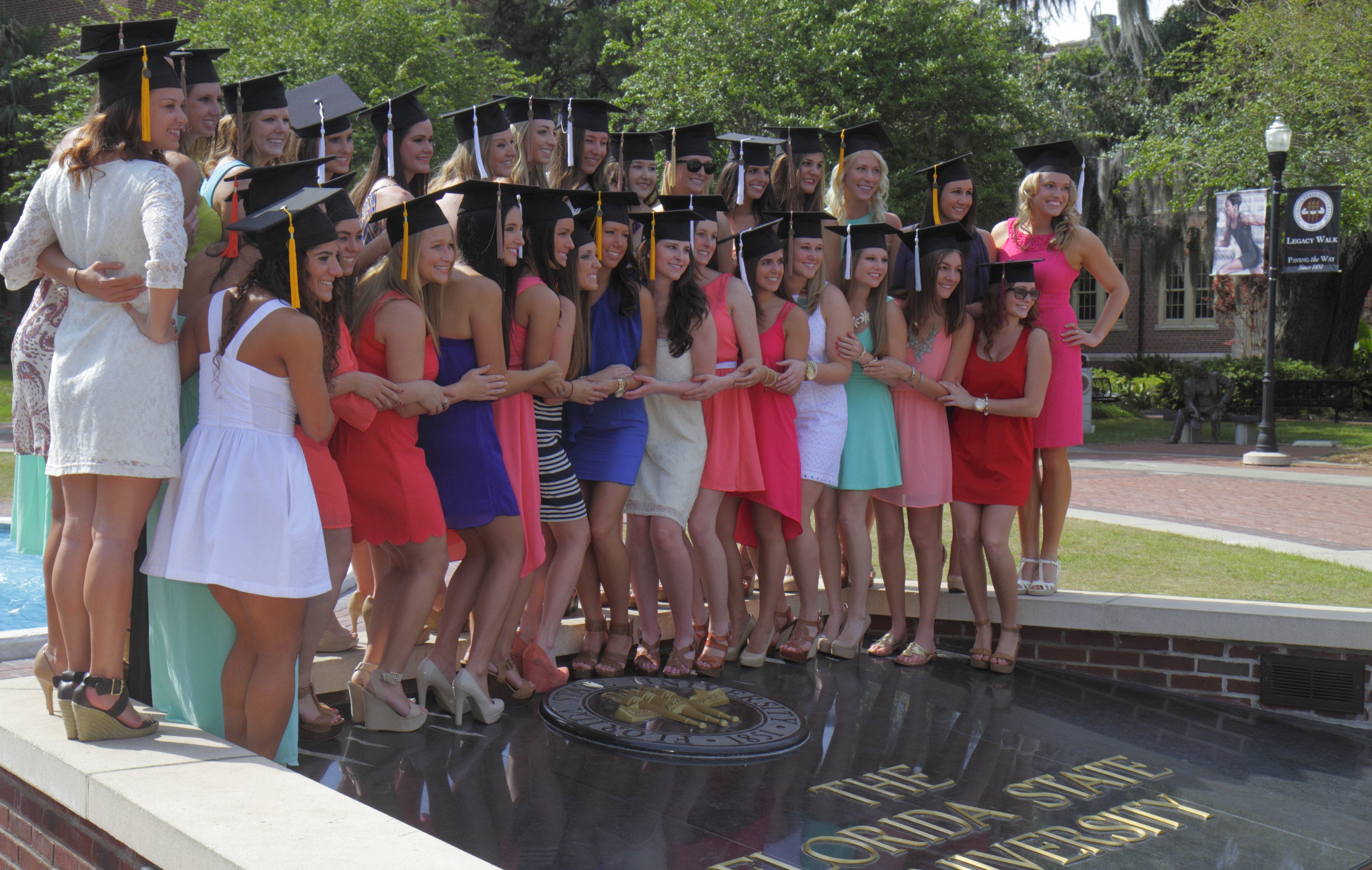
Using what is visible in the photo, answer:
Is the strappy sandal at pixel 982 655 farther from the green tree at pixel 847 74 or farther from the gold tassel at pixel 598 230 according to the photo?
the green tree at pixel 847 74

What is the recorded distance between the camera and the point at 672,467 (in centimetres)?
513

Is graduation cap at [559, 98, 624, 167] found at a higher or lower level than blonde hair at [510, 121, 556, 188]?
higher

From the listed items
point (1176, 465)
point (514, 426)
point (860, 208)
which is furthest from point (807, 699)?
point (1176, 465)

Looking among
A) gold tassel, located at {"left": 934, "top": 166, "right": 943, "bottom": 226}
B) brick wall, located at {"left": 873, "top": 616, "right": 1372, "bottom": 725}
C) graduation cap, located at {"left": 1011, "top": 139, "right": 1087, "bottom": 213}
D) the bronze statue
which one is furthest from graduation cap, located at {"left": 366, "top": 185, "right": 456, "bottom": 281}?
the bronze statue

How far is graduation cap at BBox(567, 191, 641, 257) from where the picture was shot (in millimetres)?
4789

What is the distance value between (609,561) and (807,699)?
1.01 meters

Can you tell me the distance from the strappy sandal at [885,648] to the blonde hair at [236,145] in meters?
3.45

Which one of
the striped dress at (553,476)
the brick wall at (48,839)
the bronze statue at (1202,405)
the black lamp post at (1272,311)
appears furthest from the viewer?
the bronze statue at (1202,405)

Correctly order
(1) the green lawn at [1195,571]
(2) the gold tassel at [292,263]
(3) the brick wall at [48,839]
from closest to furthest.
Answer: (3) the brick wall at [48,839]
(2) the gold tassel at [292,263]
(1) the green lawn at [1195,571]

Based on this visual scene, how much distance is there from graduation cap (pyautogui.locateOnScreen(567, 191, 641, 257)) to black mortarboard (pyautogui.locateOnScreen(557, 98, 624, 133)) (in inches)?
34.3

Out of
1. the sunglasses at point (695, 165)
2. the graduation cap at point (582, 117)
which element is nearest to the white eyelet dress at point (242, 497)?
the graduation cap at point (582, 117)

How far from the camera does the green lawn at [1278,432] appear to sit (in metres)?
21.2

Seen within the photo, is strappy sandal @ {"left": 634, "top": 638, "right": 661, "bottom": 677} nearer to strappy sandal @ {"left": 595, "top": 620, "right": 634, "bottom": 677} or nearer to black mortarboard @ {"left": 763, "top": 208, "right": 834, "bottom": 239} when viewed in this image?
strappy sandal @ {"left": 595, "top": 620, "right": 634, "bottom": 677}

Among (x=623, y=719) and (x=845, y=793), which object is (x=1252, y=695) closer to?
(x=845, y=793)
